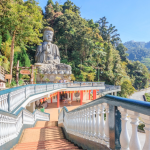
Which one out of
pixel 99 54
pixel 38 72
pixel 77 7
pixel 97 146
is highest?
pixel 77 7

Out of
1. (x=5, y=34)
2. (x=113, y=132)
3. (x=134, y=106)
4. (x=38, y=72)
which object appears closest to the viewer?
(x=134, y=106)

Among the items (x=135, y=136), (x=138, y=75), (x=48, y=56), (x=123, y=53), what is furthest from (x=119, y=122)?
(x=123, y=53)

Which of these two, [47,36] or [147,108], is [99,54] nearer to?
[47,36]

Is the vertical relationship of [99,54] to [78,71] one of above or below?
above

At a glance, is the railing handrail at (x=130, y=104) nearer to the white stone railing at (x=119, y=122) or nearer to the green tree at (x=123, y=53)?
the white stone railing at (x=119, y=122)

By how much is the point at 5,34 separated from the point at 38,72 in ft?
26.1

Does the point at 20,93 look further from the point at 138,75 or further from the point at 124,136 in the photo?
the point at 138,75

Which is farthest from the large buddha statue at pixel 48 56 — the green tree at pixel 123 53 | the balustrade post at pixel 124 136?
the green tree at pixel 123 53

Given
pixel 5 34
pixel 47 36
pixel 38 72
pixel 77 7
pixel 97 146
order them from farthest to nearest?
pixel 77 7, pixel 47 36, pixel 38 72, pixel 5 34, pixel 97 146

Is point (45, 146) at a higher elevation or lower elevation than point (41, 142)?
higher

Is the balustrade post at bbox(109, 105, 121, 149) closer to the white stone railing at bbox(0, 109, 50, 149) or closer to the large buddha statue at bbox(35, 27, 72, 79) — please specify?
the white stone railing at bbox(0, 109, 50, 149)

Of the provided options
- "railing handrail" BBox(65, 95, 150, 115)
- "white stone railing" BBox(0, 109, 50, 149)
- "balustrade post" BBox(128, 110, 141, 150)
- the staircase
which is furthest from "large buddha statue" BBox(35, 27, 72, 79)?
"balustrade post" BBox(128, 110, 141, 150)

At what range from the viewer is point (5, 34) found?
1777 cm

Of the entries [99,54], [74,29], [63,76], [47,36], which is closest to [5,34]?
[47,36]
